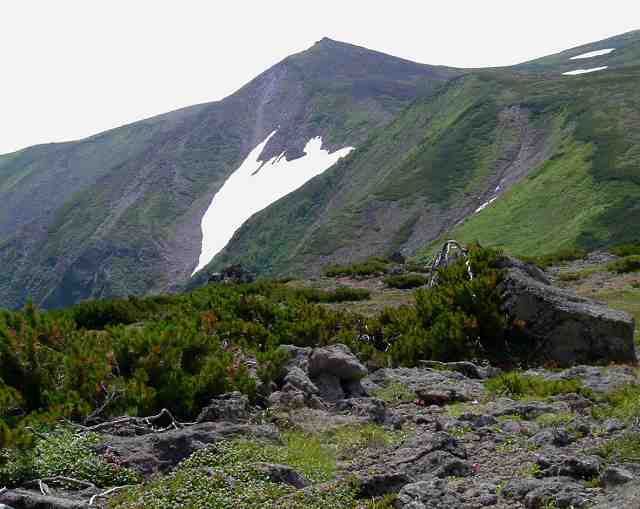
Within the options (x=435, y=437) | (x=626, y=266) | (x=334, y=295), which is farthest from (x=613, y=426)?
(x=626, y=266)

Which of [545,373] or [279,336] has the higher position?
[279,336]

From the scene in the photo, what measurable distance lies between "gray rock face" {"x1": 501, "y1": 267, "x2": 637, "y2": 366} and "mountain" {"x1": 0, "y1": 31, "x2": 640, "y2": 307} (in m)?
44.0

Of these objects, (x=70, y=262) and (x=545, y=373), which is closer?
(x=545, y=373)

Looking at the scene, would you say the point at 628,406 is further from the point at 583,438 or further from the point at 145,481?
the point at 145,481

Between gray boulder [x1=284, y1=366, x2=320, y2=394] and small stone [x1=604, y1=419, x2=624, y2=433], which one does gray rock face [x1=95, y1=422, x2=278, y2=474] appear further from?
small stone [x1=604, y1=419, x2=624, y2=433]

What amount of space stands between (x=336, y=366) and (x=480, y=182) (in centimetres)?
8841

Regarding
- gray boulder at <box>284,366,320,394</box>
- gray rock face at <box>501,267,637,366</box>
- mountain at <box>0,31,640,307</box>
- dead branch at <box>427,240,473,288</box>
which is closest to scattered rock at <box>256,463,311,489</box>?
gray boulder at <box>284,366,320,394</box>

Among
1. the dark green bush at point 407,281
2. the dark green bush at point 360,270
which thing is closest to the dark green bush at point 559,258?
the dark green bush at point 407,281

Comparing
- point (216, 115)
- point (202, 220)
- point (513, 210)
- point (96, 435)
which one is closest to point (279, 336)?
point (96, 435)

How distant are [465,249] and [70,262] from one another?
14819 centimetres

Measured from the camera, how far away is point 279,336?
15.1m

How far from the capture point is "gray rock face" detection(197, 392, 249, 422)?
28.9 feet

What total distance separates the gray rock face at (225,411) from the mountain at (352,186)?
51332 mm

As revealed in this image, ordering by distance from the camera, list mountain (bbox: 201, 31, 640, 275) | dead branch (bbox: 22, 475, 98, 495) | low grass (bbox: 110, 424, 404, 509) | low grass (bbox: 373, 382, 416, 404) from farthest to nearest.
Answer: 1. mountain (bbox: 201, 31, 640, 275)
2. low grass (bbox: 373, 382, 416, 404)
3. dead branch (bbox: 22, 475, 98, 495)
4. low grass (bbox: 110, 424, 404, 509)
